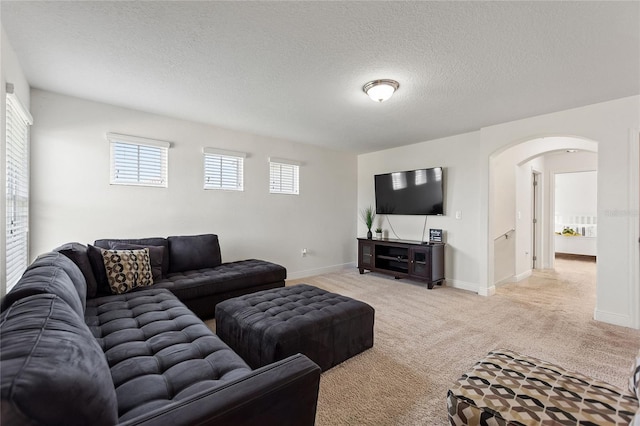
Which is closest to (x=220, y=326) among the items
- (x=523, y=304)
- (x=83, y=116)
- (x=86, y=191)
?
(x=86, y=191)

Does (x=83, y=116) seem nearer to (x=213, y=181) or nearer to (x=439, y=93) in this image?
(x=213, y=181)

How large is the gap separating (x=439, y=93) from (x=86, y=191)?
13.0 feet

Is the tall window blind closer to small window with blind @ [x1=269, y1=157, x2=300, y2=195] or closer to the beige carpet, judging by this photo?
the beige carpet

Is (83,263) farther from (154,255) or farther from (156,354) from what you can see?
(156,354)

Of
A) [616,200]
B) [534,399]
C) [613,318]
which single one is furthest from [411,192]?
[534,399]

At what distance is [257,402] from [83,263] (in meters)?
2.29

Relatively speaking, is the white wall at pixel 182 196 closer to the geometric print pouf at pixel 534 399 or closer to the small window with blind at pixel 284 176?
the small window with blind at pixel 284 176

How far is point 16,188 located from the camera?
7.85 feet

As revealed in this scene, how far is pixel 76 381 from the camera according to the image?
70cm

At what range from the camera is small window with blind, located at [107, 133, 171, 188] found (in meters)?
3.29

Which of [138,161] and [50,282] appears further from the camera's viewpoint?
[138,161]

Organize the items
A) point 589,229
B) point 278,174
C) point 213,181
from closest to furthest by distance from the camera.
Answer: point 213,181 → point 278,174 → point 589,229

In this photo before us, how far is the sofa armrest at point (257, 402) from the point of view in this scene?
81cm

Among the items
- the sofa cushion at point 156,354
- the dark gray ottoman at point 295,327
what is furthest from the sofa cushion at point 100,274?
the dark gray ottoman at point 295,327
